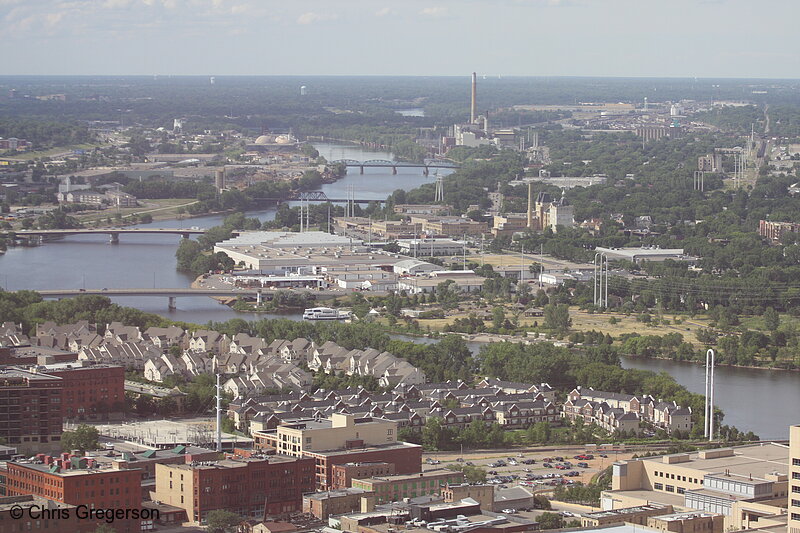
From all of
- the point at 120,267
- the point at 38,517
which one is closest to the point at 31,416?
the point at 38,517

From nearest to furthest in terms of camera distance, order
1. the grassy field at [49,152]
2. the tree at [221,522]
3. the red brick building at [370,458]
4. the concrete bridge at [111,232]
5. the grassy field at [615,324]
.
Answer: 1. the tree at [221,522]
2. the red brick building at [370,458]
3. the grassy field at [615,324]
4. the concrete bridge at [111,232]
5. the grassy field at [49,152]

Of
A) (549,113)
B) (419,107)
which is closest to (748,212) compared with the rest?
(549,113)

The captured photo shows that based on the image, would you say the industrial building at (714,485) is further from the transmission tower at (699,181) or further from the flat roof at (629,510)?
the transmission tower at (699,181)

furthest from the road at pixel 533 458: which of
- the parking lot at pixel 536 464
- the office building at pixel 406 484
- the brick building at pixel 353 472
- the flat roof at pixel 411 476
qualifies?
the brick building at pixel 353 472

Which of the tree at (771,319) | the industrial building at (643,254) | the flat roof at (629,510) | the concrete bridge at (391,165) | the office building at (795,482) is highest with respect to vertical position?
the office building at (795,482)

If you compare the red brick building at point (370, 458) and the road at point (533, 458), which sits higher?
the red brick building at point (370, 458)

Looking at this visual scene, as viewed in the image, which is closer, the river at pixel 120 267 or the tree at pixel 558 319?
the tree at pixel 558 319
